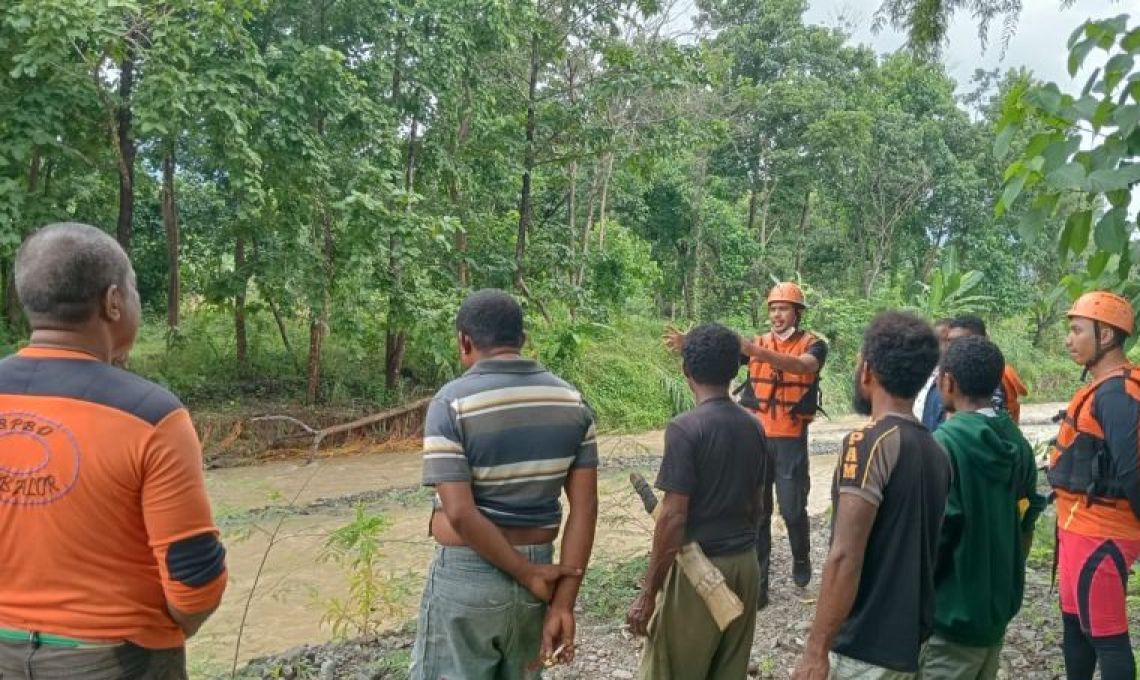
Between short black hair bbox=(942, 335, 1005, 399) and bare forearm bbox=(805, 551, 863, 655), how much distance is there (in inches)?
35.6

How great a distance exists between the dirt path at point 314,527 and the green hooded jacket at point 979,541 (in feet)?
10.3

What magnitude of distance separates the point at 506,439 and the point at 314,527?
688cm

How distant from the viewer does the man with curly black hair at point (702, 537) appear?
3082 millimetres

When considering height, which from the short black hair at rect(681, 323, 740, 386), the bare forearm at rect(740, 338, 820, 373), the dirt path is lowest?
the dirt path

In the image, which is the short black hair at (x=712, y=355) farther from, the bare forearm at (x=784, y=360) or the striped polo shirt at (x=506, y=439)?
the bare forearm at (x=784, y=360)

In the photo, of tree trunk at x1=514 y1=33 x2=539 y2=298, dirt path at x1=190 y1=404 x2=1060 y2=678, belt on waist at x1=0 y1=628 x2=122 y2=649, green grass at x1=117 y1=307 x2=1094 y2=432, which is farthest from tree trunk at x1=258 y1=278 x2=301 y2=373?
belt on waist at x1=0 y1=628 x2=122 y2=649

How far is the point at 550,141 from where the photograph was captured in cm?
1470

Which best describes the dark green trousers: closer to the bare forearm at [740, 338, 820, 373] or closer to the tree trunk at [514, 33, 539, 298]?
the bare forearm at [740, 338, 820, 373]

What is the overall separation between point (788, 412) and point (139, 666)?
4.09 meters

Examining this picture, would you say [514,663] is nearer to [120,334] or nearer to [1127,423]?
[120,334]

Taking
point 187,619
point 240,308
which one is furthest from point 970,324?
point 240,308

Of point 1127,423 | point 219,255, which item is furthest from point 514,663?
point 219,255

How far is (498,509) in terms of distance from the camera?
267 centimetres

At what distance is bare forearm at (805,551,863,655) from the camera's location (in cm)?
236
